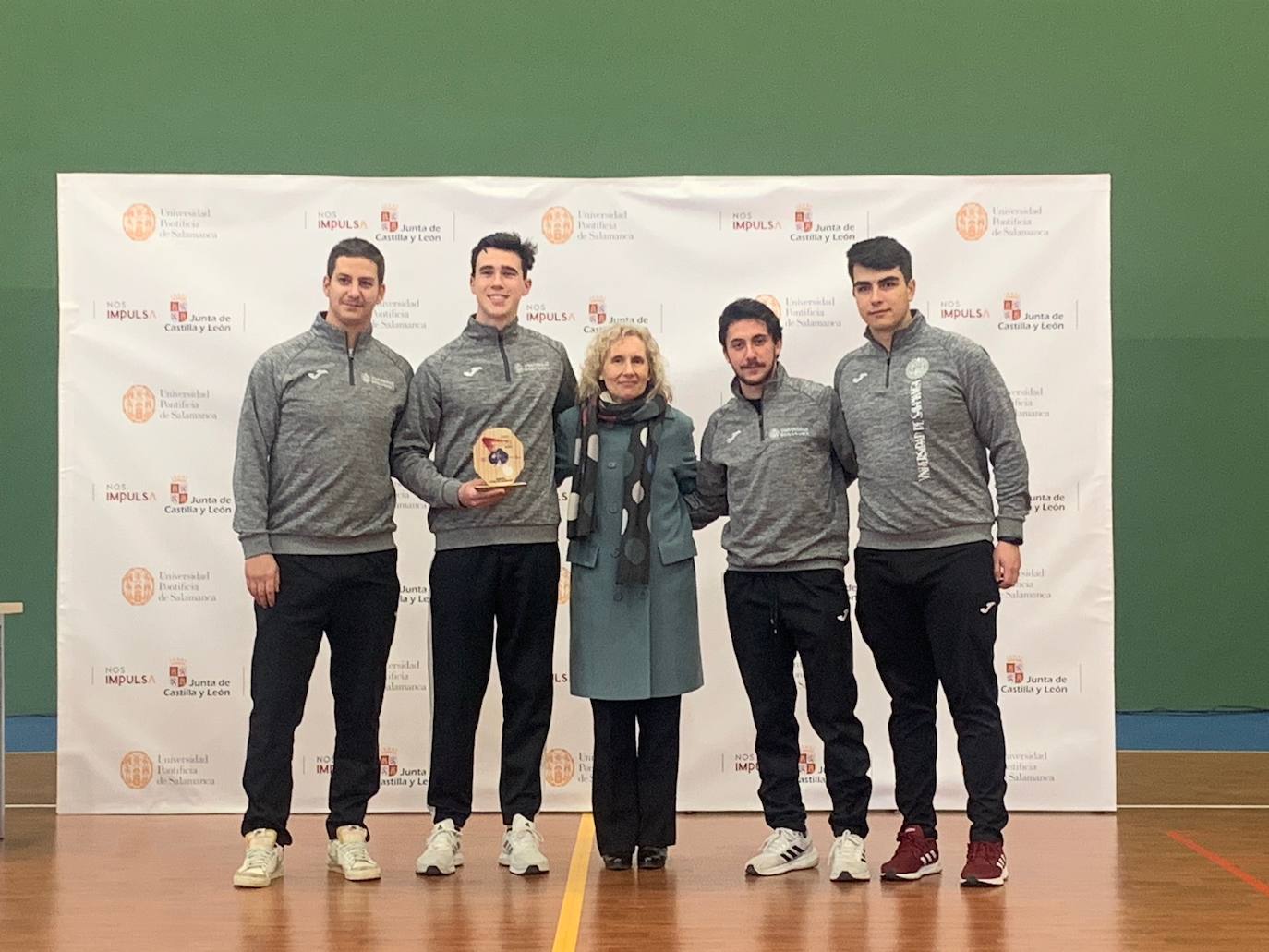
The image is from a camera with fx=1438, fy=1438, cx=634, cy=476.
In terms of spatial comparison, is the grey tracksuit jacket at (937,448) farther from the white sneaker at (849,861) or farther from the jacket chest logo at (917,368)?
the white sneaker at (849,861)

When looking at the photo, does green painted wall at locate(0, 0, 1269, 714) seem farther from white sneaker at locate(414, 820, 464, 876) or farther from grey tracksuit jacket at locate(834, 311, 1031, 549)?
white sneaker at locate(414, 820, 464, 876)

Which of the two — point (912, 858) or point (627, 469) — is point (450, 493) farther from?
point (912, 858)

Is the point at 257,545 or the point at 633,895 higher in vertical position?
the point at 257,545

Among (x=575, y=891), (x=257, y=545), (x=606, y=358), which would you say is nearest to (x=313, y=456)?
(x=257, y=545)

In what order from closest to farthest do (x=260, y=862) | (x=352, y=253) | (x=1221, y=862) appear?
1. (x=260, y=862)
2. (x=352, y=253)
3. (x=1221, y=862)

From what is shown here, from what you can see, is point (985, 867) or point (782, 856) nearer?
point (985, 867)

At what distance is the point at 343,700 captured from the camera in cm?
373

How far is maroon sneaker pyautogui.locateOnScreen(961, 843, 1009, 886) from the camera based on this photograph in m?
3.57

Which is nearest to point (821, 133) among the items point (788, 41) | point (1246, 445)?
point (788, 41)

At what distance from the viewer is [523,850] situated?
3.71 metres

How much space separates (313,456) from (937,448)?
157 centimetres

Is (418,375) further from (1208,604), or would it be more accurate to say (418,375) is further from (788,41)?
(1208,604)

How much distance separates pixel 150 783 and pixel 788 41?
347 centimetres

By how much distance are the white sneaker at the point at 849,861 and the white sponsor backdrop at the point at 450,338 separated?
1.07 m
